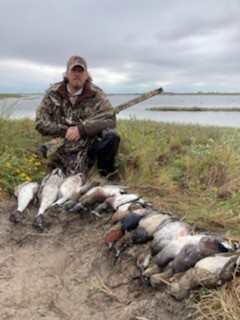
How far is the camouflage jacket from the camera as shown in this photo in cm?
610

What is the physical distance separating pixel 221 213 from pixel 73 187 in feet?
6.02

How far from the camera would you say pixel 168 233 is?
369 cm

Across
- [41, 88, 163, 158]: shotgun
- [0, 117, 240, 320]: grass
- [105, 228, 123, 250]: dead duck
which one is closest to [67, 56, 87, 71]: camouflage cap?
[41, 88, 163, 158]: shotgun

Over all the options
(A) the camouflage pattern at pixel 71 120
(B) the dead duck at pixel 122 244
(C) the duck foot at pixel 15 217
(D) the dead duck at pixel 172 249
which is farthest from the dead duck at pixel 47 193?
(D) the dead duck at pixel 172 249

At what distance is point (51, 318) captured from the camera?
3291mm

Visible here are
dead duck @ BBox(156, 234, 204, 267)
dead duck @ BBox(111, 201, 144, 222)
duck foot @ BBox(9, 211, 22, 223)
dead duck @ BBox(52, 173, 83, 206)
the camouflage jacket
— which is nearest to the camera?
dead duck @ BBox(156, 234, 204, 267)

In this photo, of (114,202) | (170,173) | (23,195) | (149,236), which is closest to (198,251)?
(149,236)

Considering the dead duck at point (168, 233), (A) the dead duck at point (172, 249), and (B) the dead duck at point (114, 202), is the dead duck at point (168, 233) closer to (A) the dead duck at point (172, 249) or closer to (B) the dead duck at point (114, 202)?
(A) the dead duck at point (172, 249)

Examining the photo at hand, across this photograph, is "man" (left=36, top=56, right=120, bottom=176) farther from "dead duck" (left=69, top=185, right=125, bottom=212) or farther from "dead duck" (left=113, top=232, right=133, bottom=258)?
"dead duck" (left=113, top=232, right=133, bottom=258)

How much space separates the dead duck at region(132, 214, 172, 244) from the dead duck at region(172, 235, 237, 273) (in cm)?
57

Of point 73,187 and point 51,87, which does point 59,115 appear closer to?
point 51,87

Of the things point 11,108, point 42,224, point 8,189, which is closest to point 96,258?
point 42,224

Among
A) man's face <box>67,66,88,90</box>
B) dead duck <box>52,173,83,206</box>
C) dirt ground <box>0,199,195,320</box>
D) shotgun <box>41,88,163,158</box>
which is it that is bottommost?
dirt ground <box>0,199,195,320</box>

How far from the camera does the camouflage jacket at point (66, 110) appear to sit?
610 cm
